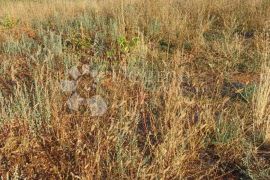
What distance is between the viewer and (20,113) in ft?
9.93

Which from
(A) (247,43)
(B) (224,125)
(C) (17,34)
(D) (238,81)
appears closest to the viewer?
(B) (224,125)

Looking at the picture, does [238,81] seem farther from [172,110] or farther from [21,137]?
[21,137]

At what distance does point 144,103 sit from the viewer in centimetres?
357

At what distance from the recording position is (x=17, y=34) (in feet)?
21.1

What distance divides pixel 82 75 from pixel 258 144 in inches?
Answer: 77.9

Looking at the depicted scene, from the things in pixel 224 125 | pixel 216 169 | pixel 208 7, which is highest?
pixel 208 7

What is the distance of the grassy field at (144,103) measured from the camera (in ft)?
8.16

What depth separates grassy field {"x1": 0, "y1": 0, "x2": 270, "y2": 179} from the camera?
2.49 m

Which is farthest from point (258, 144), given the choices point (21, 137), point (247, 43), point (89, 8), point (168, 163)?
point (89, 8)

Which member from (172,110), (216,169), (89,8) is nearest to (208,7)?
(89,8)

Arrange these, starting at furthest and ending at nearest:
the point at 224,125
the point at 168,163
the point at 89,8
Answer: the point at 89,8 → the point at 224,125 → the point at 168,163

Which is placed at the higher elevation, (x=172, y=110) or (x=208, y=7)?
(x=208, y=7)

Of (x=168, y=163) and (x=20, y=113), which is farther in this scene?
(x=20, y=113)

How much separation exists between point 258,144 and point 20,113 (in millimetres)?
2025
